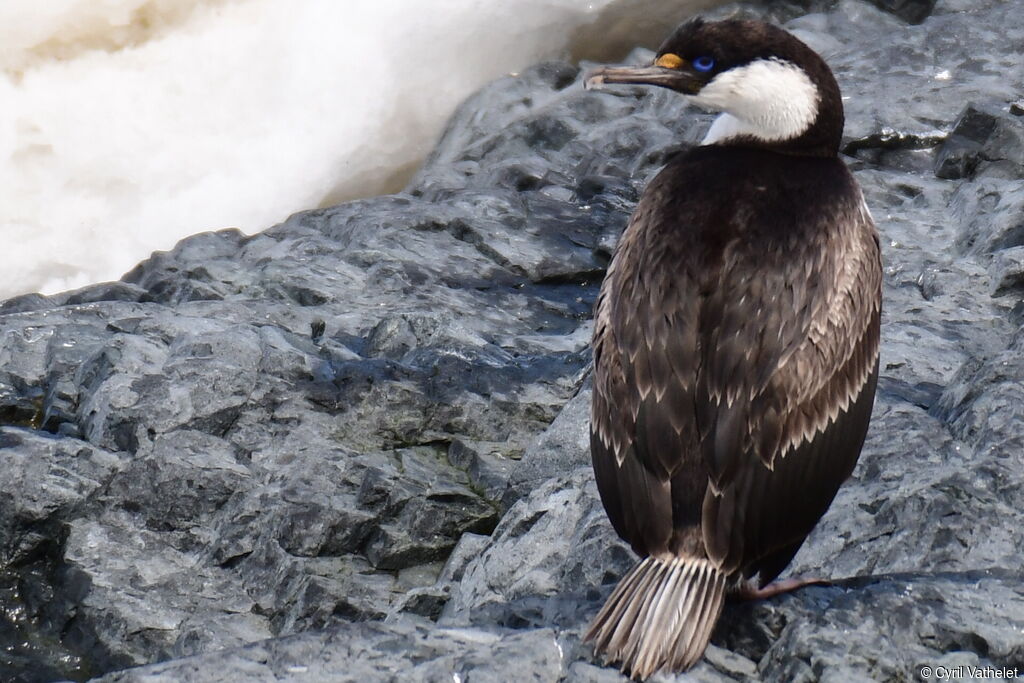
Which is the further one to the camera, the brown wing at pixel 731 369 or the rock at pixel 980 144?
the rock at pixel 980 144

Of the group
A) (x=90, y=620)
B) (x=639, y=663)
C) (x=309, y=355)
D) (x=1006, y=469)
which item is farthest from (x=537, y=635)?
(x=309, y=355)

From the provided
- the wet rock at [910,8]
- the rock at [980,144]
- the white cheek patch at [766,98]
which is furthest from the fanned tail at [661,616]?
the wet rock at [910,8]

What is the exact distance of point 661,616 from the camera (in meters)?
3.92

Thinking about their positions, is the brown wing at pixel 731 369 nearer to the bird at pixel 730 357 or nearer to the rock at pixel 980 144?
the bird at pixel 730 357

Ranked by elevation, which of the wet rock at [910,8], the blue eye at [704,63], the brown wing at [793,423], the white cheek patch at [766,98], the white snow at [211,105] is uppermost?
the blue eye at [704,63]

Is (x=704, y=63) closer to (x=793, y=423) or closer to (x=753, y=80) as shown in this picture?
(x=753, y=80)

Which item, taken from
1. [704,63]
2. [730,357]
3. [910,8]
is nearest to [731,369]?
[730,357]

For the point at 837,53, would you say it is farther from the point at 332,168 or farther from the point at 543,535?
the point at 543,535

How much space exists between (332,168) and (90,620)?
7.72 meters

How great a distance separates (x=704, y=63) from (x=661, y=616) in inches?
78.1

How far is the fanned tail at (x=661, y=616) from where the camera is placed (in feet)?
12.7

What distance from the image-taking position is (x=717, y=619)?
4.06 metres

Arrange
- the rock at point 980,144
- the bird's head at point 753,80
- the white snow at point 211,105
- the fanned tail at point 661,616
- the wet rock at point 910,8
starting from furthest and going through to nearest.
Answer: the white snow at point 211,105
the wet rock at point 910,8
the rock at point 980,144
the bird's head at point 753,80
the fanned tail at point 661,616

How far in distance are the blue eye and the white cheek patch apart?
50 mm
